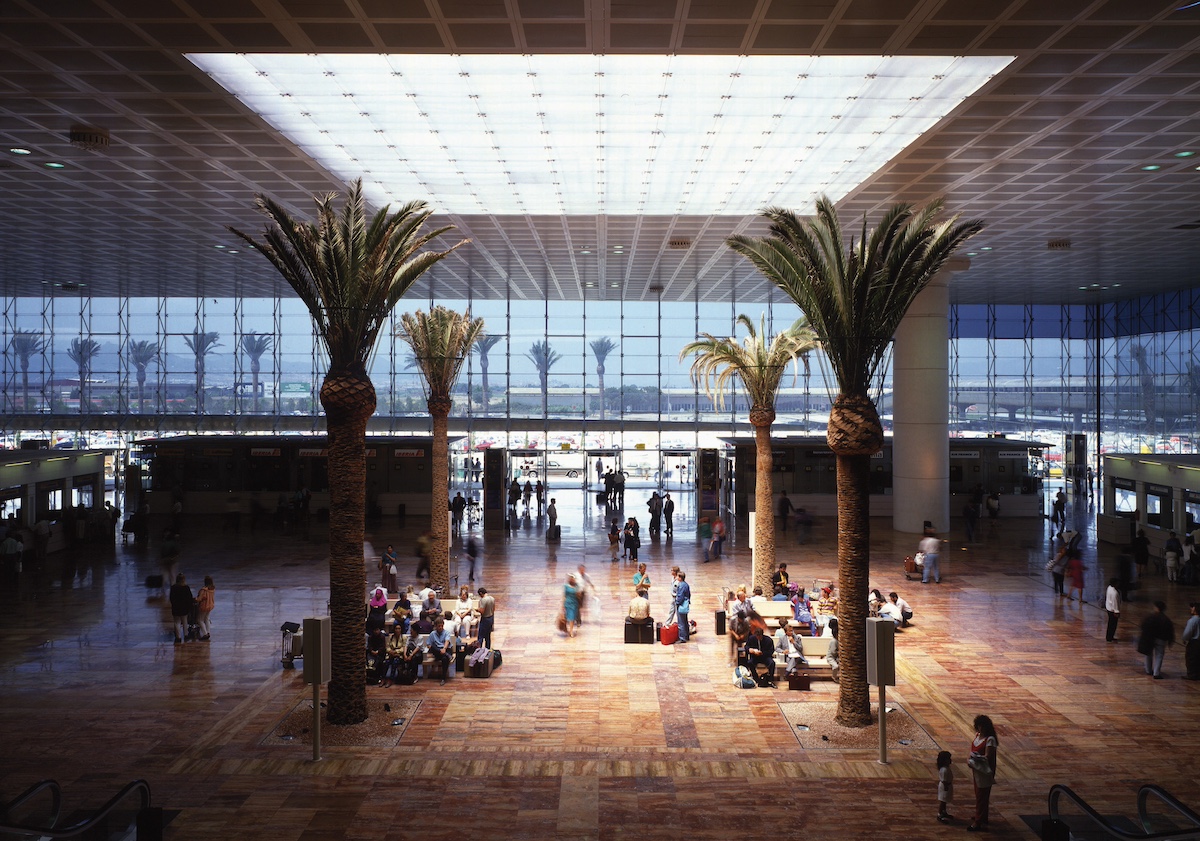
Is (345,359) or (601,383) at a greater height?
(601,383)

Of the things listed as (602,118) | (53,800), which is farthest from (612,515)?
(53,800)

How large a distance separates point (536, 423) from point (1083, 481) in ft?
84.5

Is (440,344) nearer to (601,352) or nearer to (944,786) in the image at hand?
(944,786)

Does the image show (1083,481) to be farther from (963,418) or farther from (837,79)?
(837,79)

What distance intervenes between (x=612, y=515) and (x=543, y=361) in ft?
33.4

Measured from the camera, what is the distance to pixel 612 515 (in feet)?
106

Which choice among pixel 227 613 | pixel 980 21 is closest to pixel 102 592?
pixel 227 613

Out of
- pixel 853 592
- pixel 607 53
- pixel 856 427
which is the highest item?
pixel 607 53

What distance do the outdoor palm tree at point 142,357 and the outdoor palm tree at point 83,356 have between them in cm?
169

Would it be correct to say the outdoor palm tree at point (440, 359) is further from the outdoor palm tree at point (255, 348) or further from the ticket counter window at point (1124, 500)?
the outdoor palm tree at point (255, 348)

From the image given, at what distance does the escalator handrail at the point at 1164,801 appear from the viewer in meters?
7.11

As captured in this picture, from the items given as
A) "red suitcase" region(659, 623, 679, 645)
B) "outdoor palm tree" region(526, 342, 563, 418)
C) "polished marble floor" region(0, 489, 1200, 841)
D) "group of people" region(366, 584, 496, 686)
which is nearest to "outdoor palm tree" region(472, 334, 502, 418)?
"outdoor palm tree" region(526, 342, 563, 418)

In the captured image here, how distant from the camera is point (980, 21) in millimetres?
10820

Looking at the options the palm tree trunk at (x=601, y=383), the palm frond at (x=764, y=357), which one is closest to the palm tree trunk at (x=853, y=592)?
the palm frond at (x=764, y=357)
